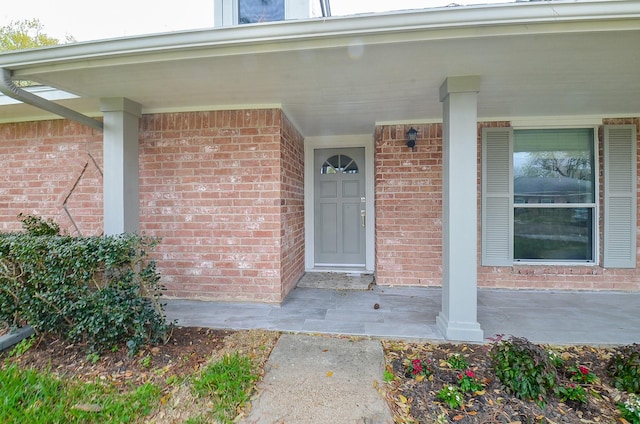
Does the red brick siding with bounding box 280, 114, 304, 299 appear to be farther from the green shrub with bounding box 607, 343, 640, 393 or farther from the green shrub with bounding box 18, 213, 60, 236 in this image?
the green shrub with bounding box 607, 343, 640, 393

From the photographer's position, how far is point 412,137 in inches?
155

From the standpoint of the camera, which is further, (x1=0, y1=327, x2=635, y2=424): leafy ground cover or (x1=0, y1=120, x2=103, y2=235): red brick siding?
(x1=0, y1=120, x2=103, y2=235): red brick siding

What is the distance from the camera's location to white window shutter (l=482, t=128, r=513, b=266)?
3.88 metres

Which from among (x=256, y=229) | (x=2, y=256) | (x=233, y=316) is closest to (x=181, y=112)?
(x=256, y=229)

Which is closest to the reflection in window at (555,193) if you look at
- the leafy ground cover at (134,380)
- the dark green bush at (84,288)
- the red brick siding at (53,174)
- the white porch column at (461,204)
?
the white porch column at (461,204)

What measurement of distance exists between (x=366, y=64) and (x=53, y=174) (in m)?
4.30

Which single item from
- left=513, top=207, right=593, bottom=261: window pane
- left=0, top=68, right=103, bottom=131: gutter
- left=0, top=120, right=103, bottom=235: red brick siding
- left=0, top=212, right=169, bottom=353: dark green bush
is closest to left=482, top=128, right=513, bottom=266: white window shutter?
left=513, top=207, right=593, bottom=261: window pane

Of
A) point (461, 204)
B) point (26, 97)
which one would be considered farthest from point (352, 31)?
point (26, 97)

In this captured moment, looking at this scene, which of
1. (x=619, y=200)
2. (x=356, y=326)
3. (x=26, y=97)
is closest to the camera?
(x=26, y=97)

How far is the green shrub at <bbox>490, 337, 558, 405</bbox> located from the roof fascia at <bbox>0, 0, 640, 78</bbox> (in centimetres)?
212

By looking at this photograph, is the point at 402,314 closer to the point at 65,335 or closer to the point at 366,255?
the point at 366,255

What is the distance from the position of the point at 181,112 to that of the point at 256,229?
169 centimetres

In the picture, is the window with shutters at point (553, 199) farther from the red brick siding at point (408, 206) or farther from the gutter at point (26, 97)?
the gutter at point (26, 97)

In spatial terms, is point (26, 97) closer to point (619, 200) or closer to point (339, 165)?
point (339, 165)
